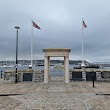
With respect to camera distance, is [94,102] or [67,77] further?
[67,77]

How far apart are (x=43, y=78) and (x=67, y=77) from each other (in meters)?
2.58

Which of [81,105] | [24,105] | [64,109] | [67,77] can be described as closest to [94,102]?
[81,105]

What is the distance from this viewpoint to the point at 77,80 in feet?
62.8

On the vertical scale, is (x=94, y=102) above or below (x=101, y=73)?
below

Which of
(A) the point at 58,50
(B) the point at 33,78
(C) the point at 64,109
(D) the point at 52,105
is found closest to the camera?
(C) the point at 64,109

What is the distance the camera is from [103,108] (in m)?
8.38

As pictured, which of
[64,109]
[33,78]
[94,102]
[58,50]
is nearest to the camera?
[64,109]

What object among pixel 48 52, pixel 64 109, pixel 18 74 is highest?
pixel 48 52

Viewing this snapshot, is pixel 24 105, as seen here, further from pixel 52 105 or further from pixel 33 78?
pixel 33 78

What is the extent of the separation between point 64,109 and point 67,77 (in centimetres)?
968

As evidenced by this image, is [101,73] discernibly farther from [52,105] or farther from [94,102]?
[52,105]

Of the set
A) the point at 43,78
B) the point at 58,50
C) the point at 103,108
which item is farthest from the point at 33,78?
the point at 103,108

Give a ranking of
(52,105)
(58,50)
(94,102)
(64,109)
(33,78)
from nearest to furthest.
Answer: (64,109), (52,105), (94,102), (58,50), (33,78)

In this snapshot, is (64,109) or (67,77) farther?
(67,77)
